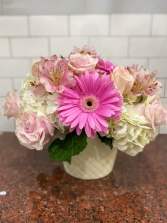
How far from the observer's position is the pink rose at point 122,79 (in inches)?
21.6

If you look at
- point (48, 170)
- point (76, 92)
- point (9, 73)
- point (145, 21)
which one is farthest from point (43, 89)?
point (145, 21)

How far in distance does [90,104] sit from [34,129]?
0.16 meters

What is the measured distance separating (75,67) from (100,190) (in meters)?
0.38

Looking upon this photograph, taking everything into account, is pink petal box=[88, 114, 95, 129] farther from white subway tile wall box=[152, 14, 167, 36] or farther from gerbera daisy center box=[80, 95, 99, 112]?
white subway tile wall box=[152, 14, 167, 36]

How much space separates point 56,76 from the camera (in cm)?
54

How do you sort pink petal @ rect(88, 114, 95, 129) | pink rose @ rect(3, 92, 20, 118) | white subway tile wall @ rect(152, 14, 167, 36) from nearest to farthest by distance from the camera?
1. pink petal @ rect(88, 114, 95, 129)
2. pink rose @ rect(3, 92, 20, 118)
3. white subway tile wall @ rect(152, 14, 167, 36)

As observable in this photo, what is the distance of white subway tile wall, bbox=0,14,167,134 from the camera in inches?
36.8

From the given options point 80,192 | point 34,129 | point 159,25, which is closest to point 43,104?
point 34,129

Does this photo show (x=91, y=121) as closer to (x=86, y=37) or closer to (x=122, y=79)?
(x=122, y=79)

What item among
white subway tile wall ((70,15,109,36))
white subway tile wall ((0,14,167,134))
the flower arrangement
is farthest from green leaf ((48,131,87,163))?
white subway tile wall ((70,15,109,36))

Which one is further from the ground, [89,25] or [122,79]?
[89,25]

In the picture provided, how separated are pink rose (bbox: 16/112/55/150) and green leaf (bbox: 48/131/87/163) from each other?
0.15 ft

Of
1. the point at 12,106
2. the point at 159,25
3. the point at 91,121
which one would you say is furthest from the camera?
the point at 159,25

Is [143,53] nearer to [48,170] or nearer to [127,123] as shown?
[127,123]
